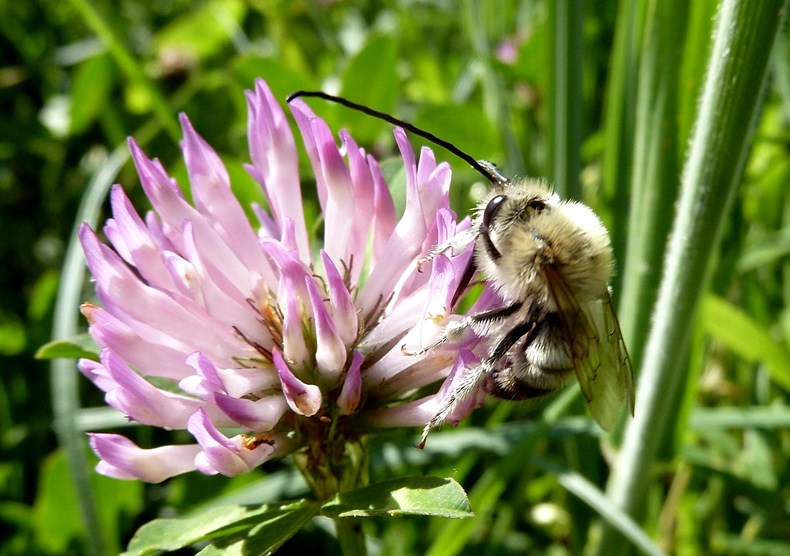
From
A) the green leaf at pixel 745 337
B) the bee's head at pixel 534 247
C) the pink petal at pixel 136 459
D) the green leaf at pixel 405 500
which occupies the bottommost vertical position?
the green leaf at pixel 745 337

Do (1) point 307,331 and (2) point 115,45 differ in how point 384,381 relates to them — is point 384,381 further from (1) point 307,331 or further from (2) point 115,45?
(2) point 115,45

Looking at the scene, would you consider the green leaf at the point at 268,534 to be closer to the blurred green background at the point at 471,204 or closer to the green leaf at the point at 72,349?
the blurred green background at the point at 471,204

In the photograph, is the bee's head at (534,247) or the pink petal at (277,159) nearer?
the bee's head at (534,247)

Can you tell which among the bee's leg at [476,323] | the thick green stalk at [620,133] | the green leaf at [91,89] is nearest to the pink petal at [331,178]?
the bee's leg at [476,323]

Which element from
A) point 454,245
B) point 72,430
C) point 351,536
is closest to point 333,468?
point 351,536

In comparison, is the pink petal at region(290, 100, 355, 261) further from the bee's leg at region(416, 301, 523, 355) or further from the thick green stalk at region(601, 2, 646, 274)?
the thick green stalk at region(601, 2, 646, 274)

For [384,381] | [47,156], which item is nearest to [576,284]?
[384,381]

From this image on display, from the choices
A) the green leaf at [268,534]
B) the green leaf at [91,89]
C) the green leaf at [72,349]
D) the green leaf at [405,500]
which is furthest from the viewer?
the green leaf at [91,89]

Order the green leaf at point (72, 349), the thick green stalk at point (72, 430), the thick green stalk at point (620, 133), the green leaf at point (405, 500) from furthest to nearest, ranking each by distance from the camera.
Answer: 1. the thick green stalk at point (620, 133)
2. the thick green stalk at point (72, 430)
3. the green leaf at point (72, 349)
4. the green leaf at point (405, 500)

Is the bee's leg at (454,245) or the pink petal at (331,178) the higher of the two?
the pink petal at (331,178)
